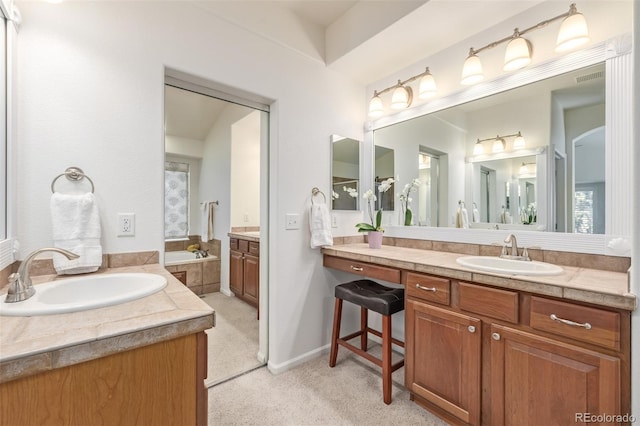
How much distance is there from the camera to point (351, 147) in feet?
8.44

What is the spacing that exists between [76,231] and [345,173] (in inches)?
74.9

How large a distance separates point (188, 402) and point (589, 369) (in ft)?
4.82

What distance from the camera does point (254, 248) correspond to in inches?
113

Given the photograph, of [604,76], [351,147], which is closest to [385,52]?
[351,147]

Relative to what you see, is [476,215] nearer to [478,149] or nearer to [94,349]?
[478,149]

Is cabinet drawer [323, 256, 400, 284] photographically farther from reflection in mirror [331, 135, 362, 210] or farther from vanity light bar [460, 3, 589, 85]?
vanity light bar [460, 3, 589, 85]

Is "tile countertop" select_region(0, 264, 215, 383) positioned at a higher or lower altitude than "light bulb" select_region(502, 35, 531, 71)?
lower

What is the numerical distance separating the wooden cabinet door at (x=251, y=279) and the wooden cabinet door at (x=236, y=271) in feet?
0.28

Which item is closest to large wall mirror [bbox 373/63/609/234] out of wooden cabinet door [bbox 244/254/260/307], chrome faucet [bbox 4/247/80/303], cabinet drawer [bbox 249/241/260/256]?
cabinet drawer [bbox 249/241/260/256]

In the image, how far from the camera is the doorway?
2.20m

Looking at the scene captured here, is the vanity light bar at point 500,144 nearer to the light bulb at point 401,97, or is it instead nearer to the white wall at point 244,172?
the light bulb at point 401,97

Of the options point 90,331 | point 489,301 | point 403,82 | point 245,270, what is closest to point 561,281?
point 489,301

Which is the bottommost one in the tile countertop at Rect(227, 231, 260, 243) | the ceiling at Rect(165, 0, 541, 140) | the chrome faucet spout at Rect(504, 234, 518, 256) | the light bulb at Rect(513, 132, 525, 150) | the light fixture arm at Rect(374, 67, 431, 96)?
the tile countertop at Rect(227, 231, 260, 243)

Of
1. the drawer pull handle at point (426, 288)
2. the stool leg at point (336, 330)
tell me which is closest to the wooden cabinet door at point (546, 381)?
the drawer pull handle at point (426, 288)
